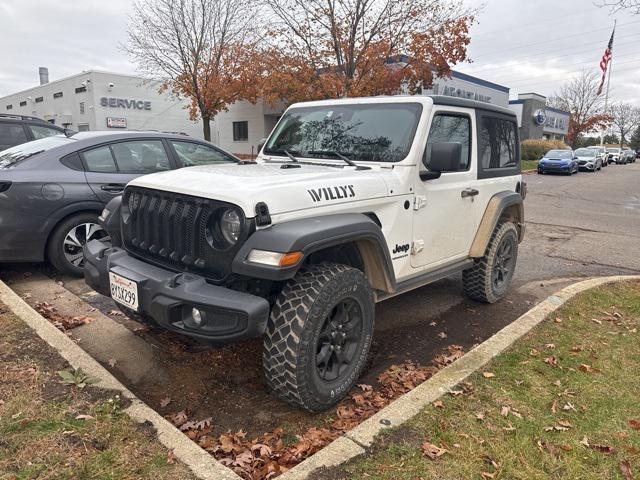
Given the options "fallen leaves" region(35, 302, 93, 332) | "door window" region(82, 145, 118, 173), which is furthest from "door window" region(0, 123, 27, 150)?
"fallen leaves" region(35, 302, 93, 332)

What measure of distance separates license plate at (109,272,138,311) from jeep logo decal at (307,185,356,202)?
117 centimetres

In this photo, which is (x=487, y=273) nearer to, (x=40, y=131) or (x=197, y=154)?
(x=197, y=154)

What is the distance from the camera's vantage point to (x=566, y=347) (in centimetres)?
382

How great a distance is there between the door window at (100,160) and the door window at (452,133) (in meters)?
3.51

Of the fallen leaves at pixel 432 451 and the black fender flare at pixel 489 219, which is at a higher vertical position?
the black fender flare at pixel 489 219

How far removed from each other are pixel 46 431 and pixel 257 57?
1646 cm

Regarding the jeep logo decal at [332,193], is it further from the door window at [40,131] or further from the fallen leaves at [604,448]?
the door window at [40,131]

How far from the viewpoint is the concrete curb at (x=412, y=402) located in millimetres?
2322

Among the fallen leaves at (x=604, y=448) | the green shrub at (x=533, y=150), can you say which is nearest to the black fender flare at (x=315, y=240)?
the fallen leaves at (x=604, y=448)

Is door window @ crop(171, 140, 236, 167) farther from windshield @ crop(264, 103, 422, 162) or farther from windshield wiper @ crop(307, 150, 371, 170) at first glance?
windshield wiper @ crop(307, 150, 371, 170)

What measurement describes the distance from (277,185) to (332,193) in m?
0.38

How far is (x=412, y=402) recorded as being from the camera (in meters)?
2.87

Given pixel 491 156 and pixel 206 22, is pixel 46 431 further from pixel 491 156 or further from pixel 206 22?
pixel 206 22

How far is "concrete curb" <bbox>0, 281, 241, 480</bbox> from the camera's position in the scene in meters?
2.25
